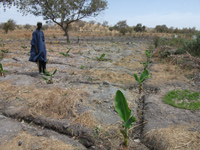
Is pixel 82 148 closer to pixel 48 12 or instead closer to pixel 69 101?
pixel 69 101

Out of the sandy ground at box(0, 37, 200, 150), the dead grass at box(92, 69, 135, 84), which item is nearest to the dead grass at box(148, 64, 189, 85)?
the sandy ground at box(0, 37, 200, 150)

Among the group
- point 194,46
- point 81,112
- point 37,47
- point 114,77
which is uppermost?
point 194,46

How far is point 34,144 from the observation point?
7.66 ft

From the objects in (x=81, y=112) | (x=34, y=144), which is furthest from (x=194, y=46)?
(x=34, y=144)

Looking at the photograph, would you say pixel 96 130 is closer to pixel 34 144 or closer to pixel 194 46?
pixel 34 144

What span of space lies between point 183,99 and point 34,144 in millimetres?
2989

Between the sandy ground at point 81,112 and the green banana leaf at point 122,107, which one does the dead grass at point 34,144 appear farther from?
the green banana leaf at point 122,107

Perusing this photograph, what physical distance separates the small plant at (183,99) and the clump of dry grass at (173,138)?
0.83m

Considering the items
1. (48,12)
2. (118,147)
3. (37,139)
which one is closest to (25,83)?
(37,139)

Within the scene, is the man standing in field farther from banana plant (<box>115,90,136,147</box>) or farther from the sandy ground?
banana plant (<box>115,90,136,147</box>)

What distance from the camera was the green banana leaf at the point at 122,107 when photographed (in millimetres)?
2406

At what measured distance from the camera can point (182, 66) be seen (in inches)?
249

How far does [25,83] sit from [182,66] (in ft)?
16.7

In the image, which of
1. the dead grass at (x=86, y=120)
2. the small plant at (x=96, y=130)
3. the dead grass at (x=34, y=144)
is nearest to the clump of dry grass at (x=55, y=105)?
the dead grass at (x=86, y=120)
